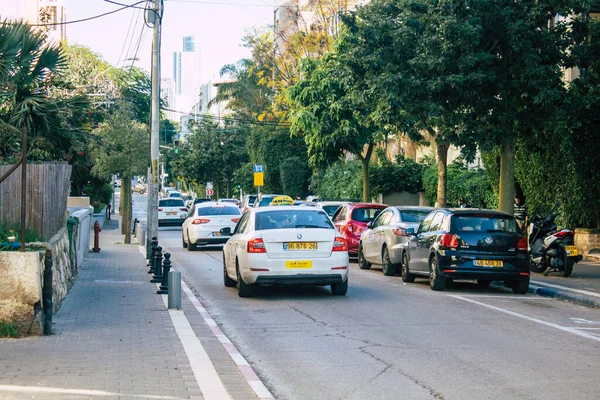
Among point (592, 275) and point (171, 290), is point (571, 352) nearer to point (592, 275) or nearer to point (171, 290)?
point (171, 290)

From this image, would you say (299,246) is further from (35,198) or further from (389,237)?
(389,237)

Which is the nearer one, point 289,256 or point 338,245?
point 289,256

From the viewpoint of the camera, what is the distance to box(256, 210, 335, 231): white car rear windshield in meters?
16.1

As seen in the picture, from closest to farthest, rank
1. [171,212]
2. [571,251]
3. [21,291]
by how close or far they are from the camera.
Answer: [21,291] < [571,251] < [171,212]

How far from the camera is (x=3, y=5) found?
4559 centimetres

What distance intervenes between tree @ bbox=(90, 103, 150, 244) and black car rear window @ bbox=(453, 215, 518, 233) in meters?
19.9

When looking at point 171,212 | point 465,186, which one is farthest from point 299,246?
point 171,212

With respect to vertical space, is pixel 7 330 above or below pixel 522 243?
below

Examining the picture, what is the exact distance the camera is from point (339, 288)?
16188mm

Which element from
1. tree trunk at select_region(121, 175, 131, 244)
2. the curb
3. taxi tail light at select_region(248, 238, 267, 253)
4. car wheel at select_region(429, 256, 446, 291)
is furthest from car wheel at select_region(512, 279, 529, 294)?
tree trunk at select_region(121, 175, 131, 244)

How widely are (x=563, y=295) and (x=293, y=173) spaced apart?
4266 cm

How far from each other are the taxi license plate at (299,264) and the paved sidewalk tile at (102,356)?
225cm

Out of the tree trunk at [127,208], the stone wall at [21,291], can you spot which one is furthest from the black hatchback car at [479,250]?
the tree trunk at [127,208]

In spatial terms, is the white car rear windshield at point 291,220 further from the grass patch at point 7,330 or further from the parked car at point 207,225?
the parked car at point 207,225
